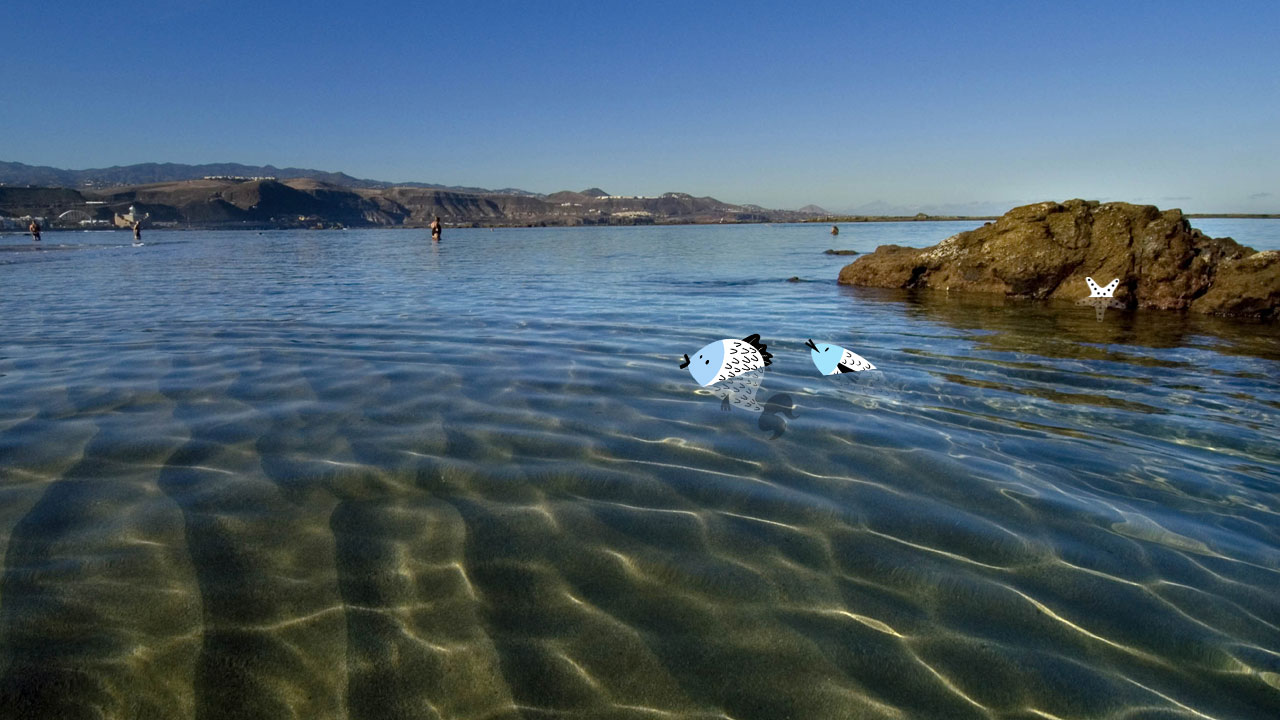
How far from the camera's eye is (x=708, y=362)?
5562 mm

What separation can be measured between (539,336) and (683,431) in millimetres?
4908

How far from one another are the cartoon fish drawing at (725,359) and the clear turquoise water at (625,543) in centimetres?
30

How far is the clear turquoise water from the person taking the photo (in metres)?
2.24

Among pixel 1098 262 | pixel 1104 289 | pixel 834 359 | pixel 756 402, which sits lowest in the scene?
pixel 756 402

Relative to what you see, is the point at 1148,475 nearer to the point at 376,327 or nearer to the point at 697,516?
the point at 697,516

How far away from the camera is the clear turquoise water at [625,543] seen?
224 cm

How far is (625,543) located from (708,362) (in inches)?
105

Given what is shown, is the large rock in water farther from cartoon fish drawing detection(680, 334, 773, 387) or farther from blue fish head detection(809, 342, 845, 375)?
cartoon fish drawing detection(680, 334, 773, 387)

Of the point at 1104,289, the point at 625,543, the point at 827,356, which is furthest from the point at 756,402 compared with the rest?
the point at 1104,289

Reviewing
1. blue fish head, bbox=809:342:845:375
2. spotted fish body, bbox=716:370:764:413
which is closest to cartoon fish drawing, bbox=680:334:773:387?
spotted fish body, bbox=716:370:764:413

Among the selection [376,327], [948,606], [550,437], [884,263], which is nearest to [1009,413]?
[948,606]

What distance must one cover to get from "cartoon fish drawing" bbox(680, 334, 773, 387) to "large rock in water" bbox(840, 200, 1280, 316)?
12.6 m

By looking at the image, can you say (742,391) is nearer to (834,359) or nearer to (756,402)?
(756,402)

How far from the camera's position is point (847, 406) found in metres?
5.62
